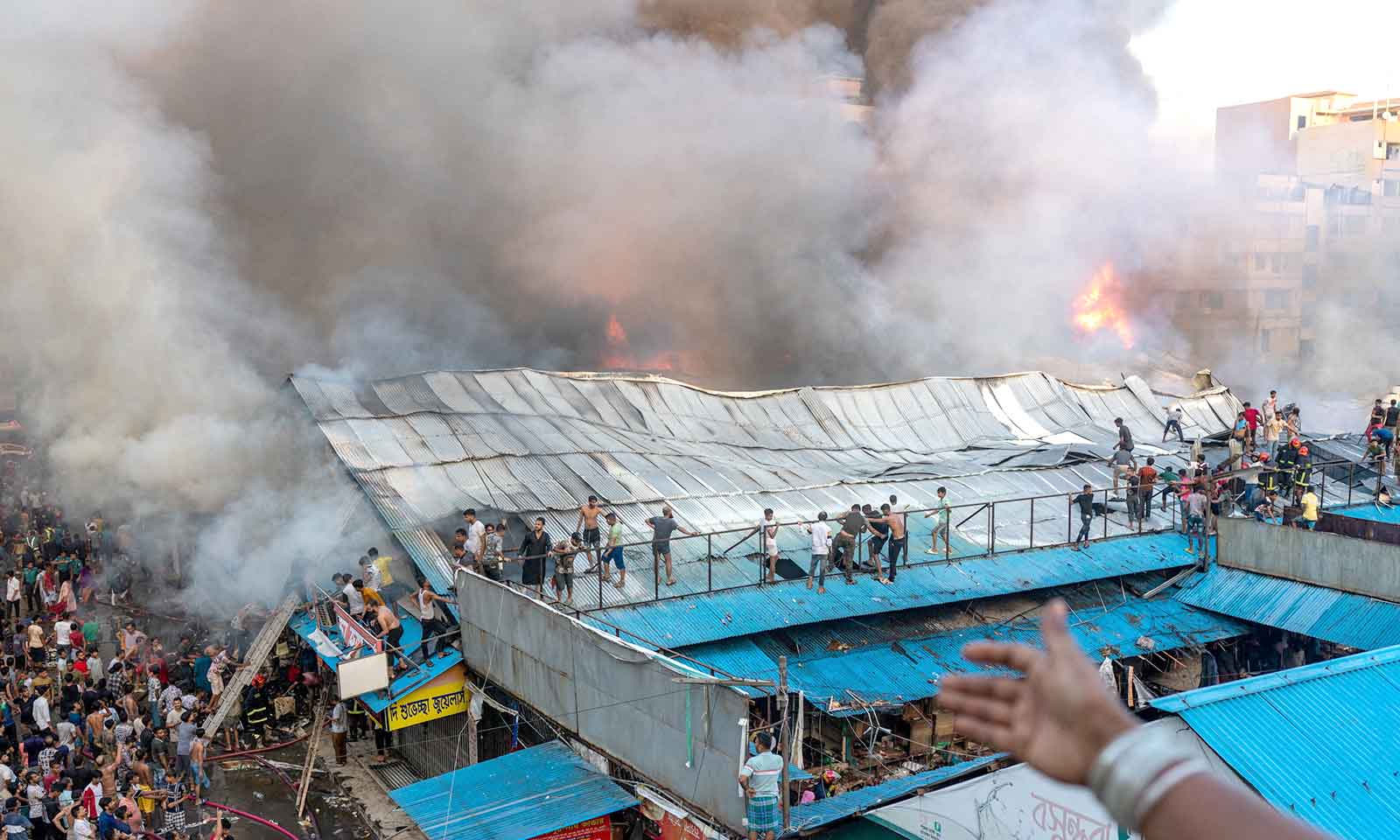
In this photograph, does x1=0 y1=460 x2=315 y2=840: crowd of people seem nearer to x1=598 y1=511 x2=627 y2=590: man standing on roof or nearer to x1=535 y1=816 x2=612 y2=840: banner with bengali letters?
x1=535 y1=816 x2=612 y2=840: banner with bengali letters

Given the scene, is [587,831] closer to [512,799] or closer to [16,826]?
[512,799]

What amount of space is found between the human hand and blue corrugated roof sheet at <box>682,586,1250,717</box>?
10308mm

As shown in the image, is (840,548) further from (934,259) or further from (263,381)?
(934,259)

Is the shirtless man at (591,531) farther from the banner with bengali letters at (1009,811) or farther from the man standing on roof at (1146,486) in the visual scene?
the man standing on roof at (1146,486)

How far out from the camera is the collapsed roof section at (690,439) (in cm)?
1688

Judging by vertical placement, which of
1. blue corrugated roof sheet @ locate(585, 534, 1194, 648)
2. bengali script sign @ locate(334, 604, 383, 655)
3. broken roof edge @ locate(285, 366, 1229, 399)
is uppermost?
broken roof edge @ locate(285, 366, 1229, 399)

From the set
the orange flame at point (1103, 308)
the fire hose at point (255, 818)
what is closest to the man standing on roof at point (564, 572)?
the fire hose at point (255, 818)

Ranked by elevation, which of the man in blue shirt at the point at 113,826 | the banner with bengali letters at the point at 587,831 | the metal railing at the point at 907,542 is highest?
the metal railing at the point at 907,542

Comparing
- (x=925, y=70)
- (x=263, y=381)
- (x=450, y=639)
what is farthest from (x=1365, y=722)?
(x=925, y=70)

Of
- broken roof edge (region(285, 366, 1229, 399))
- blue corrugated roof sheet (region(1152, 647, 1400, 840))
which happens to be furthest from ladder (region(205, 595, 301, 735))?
blue corrugated roof sheet (region(1152, 647, 1400, 840))

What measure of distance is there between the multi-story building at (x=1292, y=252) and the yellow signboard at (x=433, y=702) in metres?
38.9

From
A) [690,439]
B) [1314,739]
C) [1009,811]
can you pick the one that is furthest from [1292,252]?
[1009,811]

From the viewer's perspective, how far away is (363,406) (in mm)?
19453

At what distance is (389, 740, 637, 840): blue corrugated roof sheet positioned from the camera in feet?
34.6
